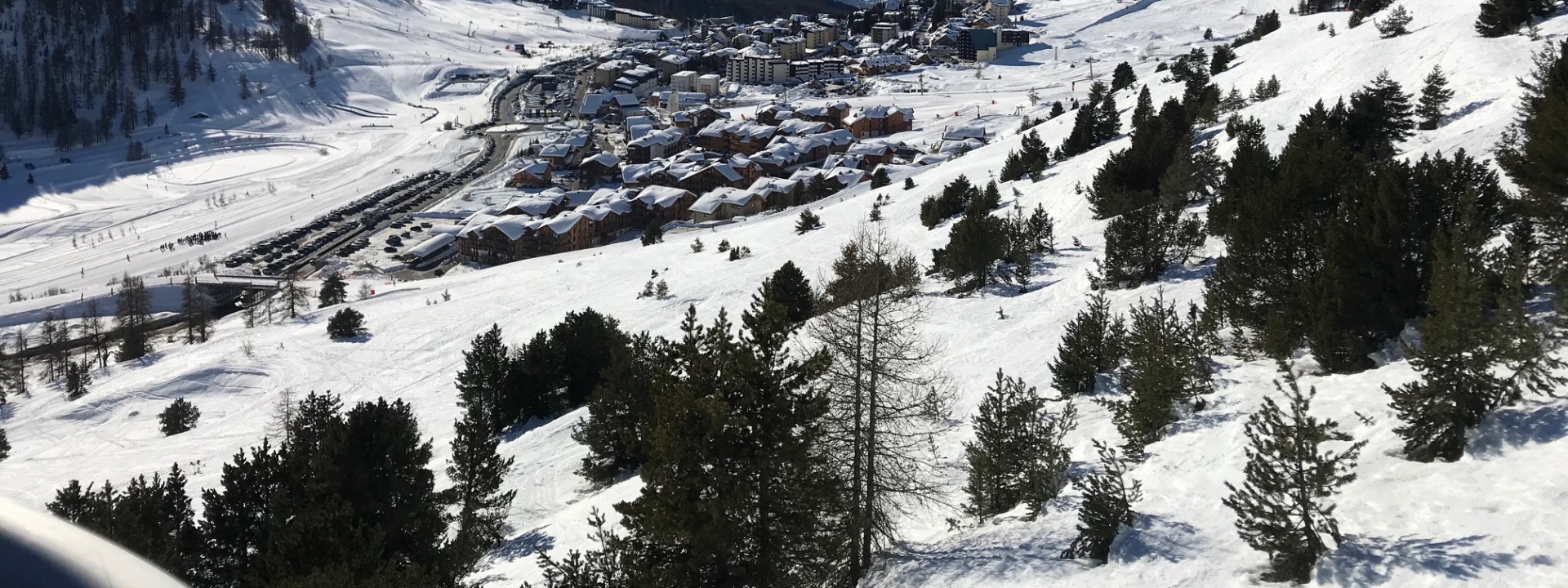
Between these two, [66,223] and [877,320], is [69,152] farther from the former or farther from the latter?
[877,320]

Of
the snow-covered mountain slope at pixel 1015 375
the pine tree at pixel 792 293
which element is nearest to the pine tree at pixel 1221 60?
the snow-covered mountain slope at pixel 1015 375

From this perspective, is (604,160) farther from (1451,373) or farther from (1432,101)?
(1451,373)

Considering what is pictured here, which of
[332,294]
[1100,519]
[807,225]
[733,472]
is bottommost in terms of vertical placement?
[332,294]

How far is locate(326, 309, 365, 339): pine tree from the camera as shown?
102 feet

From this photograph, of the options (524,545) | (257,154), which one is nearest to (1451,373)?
(524,545)

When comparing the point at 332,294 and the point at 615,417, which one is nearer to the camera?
the point at 615,417

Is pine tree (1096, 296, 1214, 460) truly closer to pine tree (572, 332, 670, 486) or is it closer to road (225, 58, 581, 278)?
pine tree (572, 332, 670, 486)

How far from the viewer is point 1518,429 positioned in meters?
7.87

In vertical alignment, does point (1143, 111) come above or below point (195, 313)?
above

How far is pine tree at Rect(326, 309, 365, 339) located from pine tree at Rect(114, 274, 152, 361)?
9936mm

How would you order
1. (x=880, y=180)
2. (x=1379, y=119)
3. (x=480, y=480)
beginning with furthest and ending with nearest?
(x=880, y=180) → (x=1379, y=119) → (x=480, y=480)

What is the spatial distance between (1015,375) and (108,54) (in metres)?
142

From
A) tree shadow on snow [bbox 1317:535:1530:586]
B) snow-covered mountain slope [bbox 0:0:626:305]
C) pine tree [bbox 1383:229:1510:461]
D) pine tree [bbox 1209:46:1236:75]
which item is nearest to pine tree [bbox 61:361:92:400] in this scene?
snow-covered mountain slope [bbox 0:0:626:305]

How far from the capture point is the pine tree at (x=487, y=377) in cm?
2067
